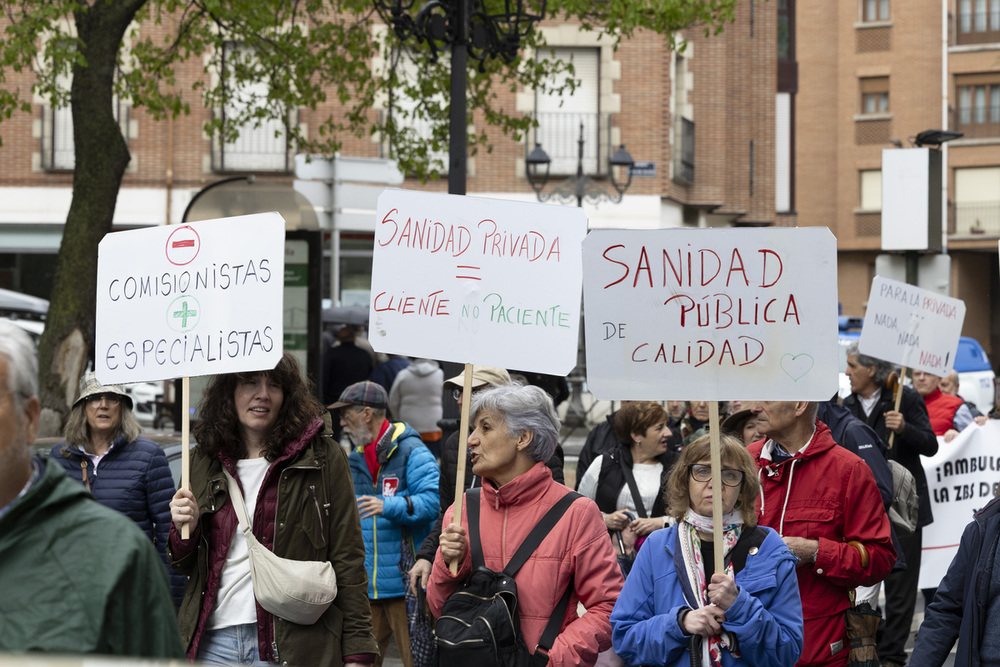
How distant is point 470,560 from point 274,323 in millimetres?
1001

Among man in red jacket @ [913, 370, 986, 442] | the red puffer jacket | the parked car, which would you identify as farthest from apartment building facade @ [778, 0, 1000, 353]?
the red puffer jacket

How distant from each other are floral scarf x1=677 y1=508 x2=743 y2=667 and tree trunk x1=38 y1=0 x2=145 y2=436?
8526mm

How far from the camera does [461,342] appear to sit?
15.3 feet

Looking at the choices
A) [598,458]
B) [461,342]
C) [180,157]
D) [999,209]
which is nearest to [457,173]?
[598,458]

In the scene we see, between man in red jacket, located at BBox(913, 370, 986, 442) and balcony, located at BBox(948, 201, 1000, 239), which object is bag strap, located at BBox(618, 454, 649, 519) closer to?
man in red jacket, located at BBox(913, 370, 986, 442)

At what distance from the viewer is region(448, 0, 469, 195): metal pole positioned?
8.51 m

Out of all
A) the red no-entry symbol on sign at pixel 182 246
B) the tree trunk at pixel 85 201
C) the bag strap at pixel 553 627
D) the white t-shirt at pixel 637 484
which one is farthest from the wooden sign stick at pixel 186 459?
the tree trunk at pixel 85 201

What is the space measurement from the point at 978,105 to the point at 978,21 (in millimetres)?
3135

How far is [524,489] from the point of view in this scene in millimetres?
4305

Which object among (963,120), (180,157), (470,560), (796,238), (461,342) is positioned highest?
(963,120)

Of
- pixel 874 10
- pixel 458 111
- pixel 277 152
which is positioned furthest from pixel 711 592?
pixel 874 10

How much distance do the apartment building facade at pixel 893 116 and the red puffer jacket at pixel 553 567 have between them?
42364 mm

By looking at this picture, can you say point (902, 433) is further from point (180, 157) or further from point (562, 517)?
point (180, 157)

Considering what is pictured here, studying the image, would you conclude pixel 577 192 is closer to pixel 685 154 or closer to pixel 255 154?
pixel 685 154
